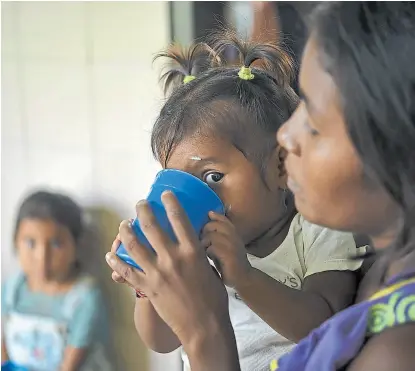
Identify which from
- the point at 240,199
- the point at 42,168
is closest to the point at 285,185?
the point at 240,199

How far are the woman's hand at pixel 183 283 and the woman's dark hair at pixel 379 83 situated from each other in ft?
0.49

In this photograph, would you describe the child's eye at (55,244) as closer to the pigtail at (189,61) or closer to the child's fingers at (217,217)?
the pigtail at (189,61)

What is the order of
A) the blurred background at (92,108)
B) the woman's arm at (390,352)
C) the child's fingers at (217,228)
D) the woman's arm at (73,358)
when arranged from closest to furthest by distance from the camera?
the woman's arm at (390,352) < the child's fingers at (217,228) < the blurred background at (92,108) < the woman's arm at (73,358)

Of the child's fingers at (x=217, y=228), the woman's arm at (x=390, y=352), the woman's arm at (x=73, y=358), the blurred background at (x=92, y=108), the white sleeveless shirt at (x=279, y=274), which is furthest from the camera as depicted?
the woman's arm at (x=73, y=358)

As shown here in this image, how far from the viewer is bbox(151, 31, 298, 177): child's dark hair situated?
55cm

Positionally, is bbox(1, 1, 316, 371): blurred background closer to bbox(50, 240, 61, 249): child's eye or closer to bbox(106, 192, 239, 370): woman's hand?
bbox(50, 240, 61, 249): child's eye

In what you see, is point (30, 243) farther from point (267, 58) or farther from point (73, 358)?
point (267, 58)

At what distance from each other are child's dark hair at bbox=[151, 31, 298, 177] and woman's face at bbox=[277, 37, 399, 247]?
0.12m

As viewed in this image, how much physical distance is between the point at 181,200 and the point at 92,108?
52 centimetres

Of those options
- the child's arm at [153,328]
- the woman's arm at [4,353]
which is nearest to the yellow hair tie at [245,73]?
the child's arm at [153,328]

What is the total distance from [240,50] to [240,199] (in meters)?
0.15

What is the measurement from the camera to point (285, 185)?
57 centimetres

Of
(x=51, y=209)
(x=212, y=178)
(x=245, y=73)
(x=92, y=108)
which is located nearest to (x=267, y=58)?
(x=245, y=73)

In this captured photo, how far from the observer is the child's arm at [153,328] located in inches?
23.4
